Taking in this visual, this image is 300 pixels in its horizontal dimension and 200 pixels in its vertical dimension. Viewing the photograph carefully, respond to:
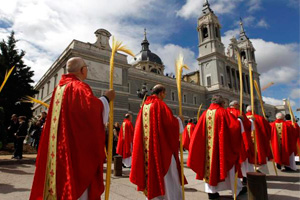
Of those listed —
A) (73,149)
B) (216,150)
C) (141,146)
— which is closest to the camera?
(73,149)

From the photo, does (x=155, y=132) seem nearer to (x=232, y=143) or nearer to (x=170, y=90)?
(x=232, y=143)

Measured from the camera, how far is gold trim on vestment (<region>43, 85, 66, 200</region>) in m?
1.94

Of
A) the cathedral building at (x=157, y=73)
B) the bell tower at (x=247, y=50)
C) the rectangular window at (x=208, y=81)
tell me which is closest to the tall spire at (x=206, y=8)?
the cathedral building at (x=157, y=73)

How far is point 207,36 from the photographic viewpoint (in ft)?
130

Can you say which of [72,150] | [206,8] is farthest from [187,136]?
[206,8]

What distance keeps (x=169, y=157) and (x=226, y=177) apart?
1.35m

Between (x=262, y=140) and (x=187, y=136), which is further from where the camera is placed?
(x=187, y=136)

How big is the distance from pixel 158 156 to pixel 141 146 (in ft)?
1.36

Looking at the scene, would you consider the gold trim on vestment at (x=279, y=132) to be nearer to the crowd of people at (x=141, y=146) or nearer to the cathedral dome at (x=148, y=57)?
the crowd of people at (x=141, y=146)

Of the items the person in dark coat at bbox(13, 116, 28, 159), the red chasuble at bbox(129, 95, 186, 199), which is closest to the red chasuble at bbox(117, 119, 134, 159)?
the person in dark coat at bbox(13, 116, 28, 159)

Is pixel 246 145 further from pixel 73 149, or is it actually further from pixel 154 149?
pixel 73 149

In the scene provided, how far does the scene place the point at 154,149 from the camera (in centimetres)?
304

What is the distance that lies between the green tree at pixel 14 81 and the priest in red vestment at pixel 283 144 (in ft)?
56.2

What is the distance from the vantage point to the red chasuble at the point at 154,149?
2914 millimetres
